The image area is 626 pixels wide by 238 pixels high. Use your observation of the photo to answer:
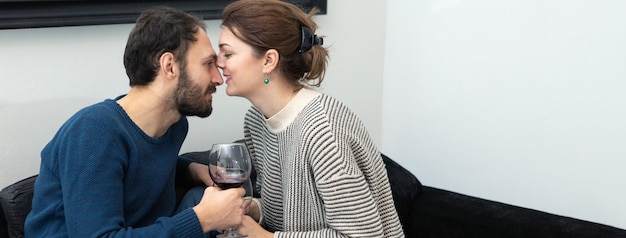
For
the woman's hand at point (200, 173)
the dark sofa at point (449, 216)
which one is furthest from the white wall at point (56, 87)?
the woman's hand at point (200, 173)

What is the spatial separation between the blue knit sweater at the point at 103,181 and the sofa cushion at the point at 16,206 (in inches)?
2.7

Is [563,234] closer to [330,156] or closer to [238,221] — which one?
[330,156]

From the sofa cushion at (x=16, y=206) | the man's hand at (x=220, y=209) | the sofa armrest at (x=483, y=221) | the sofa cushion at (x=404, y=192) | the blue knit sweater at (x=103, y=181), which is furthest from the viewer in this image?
the sofa cushion at (x=404, y=192)

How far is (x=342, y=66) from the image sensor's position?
8.86 feet

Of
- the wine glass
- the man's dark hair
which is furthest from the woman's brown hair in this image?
the wine glass

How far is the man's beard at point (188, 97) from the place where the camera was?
5.74ft

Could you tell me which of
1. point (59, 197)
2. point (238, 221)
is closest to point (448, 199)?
point (238, 221)

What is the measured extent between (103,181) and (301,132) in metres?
0.46

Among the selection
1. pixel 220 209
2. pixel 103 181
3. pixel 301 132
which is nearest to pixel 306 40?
pixel 301 132

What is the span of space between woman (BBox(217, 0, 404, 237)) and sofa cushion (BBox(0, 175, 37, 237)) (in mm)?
497

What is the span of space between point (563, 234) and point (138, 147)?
1.04m

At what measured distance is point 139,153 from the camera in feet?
5.59

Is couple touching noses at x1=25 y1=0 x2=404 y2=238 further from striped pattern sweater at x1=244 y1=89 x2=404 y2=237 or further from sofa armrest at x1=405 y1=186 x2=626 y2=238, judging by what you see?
sofa armrest at x1=405 y1=186 x2=626 y2=238

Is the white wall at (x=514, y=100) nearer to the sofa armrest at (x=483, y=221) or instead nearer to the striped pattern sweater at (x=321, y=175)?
the sofa armrest at (x=483, y=221)
